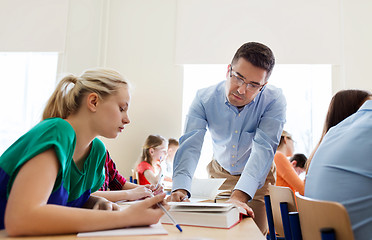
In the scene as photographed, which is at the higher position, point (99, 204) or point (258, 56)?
point (258, 56)

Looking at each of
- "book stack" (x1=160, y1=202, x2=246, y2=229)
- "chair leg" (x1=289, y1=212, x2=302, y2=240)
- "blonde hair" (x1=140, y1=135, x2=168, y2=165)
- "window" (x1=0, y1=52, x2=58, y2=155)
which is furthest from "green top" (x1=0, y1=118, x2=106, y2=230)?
"window" (x1=0, y1=52, x2=58, y2=155)

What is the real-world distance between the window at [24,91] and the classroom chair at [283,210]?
371cm

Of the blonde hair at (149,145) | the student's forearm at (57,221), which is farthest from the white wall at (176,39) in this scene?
the student's forearm at (57,221)

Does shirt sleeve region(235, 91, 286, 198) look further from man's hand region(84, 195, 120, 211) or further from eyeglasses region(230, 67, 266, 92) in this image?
man's hand region(84, 195, 120, 211)

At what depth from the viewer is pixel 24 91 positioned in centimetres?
456

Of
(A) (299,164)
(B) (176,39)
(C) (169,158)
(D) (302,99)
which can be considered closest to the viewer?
(A) (299,164)

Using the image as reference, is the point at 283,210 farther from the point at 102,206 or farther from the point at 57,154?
the point at 57,154

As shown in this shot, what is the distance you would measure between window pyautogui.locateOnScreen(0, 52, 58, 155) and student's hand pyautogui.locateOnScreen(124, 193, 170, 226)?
4.06 meters

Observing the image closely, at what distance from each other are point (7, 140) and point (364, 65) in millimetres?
4741

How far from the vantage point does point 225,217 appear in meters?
0.96

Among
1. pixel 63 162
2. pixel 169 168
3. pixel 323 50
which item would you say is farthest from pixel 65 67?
pixel 63 162

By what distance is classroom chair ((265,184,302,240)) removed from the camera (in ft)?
3.53

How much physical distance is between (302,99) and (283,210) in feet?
10.4

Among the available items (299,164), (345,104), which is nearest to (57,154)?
(345,104)
